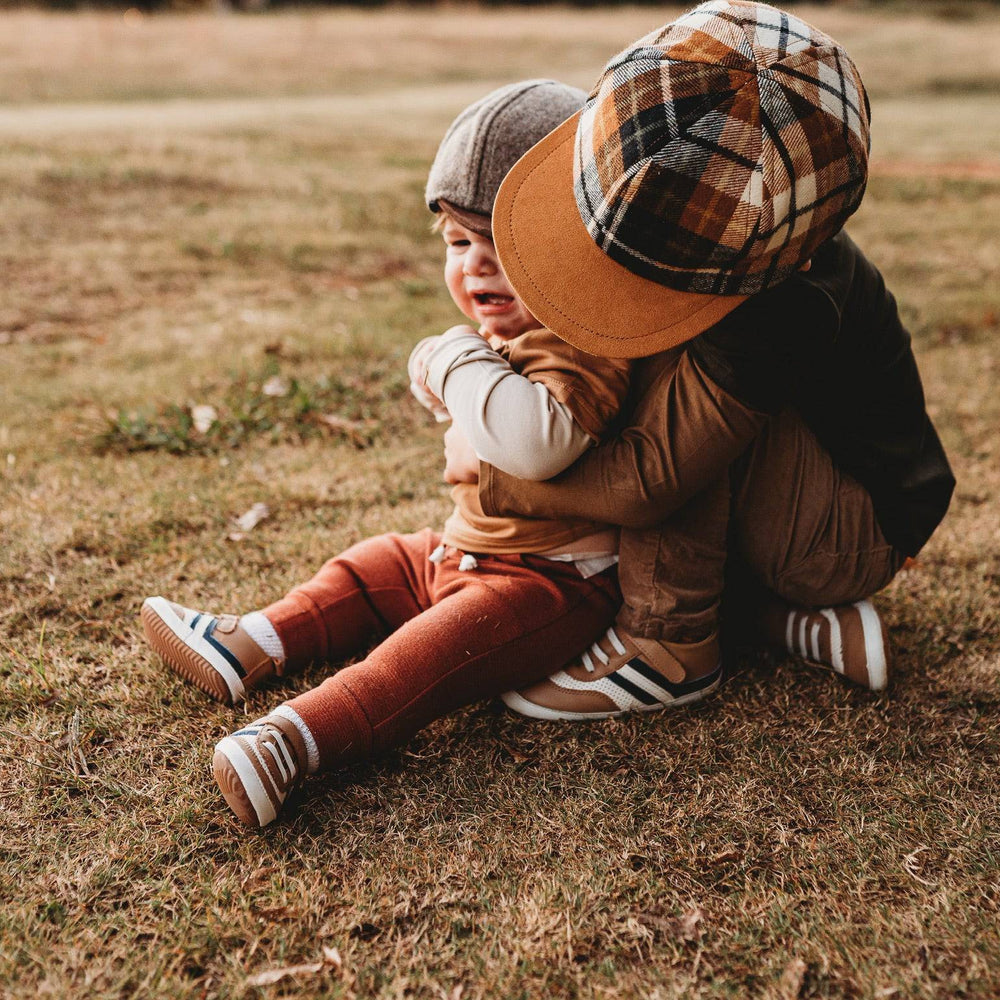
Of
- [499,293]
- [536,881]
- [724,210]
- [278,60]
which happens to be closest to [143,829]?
[536,881]

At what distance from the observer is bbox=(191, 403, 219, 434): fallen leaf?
142 inches

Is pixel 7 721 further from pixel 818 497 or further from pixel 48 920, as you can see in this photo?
pixel 818 497

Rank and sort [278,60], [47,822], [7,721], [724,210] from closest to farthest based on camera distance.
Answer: [724,210], [47,822], [7,721], [278,60]

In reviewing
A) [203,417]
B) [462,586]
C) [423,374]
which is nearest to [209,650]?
[462,586]

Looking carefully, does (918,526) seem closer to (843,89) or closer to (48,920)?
(843,89)

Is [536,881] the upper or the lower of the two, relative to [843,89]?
lower

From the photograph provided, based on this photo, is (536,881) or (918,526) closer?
(536,881)

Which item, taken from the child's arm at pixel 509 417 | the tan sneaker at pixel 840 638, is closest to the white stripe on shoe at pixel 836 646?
the tan sneaker at pixel 840 638

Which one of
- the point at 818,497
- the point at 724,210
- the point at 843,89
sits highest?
the point at 843,89

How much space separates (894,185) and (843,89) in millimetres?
7880

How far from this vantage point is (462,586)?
2.14 metres

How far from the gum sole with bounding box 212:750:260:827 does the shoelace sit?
2.50ft

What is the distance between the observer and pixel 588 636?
7.00 feet

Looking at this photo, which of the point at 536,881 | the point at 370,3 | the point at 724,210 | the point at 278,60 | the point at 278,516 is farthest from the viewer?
the point at 370,3
